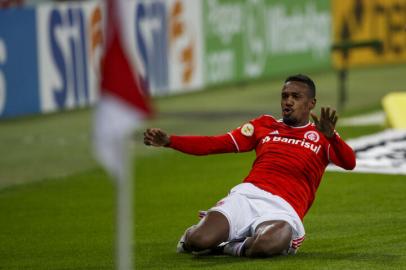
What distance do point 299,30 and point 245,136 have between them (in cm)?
1860

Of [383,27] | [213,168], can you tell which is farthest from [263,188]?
[383,27]

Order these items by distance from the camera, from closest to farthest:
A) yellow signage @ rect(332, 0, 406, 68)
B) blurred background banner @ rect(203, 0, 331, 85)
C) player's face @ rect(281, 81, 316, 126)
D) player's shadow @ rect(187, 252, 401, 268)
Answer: player's shadow @ rect(187, 252, 401, 268)
player's face @ rect(281, 81, 316, 126)
blurred background banner @ rect(203, 0, 331, 85)
yellow signage @ rect(332, 0, 406, 68)

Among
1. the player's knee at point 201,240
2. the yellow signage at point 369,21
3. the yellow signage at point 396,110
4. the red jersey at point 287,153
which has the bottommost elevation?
the yellow signage at point 369,21

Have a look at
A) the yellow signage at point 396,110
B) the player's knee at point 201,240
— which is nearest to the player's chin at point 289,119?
the player's knee at point 201,240

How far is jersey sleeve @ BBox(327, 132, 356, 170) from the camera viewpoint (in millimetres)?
9852

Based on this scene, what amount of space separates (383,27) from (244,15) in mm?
4735

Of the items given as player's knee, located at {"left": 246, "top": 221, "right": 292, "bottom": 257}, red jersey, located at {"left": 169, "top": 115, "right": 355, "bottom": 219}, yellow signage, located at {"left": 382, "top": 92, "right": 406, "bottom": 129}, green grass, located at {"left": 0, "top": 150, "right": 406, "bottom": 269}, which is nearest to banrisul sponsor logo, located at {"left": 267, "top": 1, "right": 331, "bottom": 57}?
yellow signage, located at {"left": 382, "top": 92, "right": 406, "bottom": 129}

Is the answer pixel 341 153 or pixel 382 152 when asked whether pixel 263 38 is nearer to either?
pixel 382 152

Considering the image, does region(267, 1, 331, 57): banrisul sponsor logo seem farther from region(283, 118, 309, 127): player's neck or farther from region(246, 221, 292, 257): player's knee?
region(246, 221, 292, 257): player's knee

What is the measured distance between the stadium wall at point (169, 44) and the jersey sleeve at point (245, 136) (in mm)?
6273

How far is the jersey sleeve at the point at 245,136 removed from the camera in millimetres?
10266

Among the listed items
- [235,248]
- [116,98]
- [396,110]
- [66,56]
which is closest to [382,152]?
[396,110]

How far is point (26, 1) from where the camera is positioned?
2391 cm

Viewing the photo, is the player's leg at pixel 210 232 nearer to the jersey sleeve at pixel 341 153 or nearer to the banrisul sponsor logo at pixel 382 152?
the jersey sleeve at pixel 341 153
